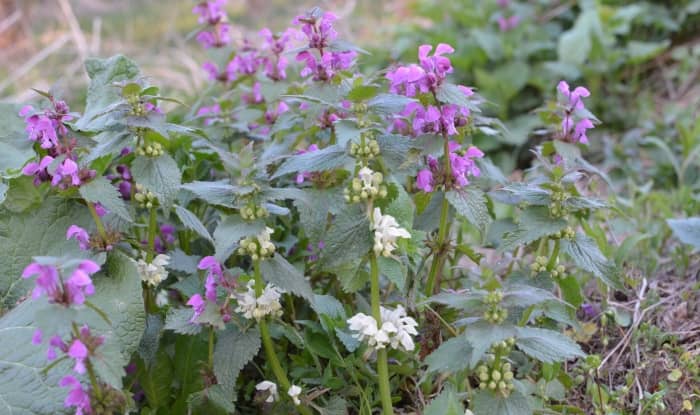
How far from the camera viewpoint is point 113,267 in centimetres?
167

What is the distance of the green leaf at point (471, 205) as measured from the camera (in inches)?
61.6

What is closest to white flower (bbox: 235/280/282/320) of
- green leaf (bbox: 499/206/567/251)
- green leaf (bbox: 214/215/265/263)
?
→ green leaf (bbox: 214/215/265/263)

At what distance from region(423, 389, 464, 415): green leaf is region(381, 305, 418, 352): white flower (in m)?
0.11

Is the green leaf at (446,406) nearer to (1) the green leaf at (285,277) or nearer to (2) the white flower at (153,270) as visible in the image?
(1) the green leaf at (285,277)

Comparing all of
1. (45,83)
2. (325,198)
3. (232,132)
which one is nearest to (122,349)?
(325,198)

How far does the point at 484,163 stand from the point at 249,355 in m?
0.79

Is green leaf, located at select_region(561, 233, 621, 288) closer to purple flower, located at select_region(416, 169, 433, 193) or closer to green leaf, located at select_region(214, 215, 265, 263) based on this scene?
purple flower, located at select_region(416, 169, 433, 193)

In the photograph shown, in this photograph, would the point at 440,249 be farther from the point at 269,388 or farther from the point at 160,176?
the point at 160,176

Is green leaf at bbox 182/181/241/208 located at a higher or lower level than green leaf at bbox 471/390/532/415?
higher

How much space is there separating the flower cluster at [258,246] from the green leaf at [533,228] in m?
0.49

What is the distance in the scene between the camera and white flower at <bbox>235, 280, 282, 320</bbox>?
1539 millimetres

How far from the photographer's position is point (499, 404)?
1.46 m

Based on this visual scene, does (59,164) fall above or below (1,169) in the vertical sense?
above

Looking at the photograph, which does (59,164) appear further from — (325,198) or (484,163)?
(484,163)
